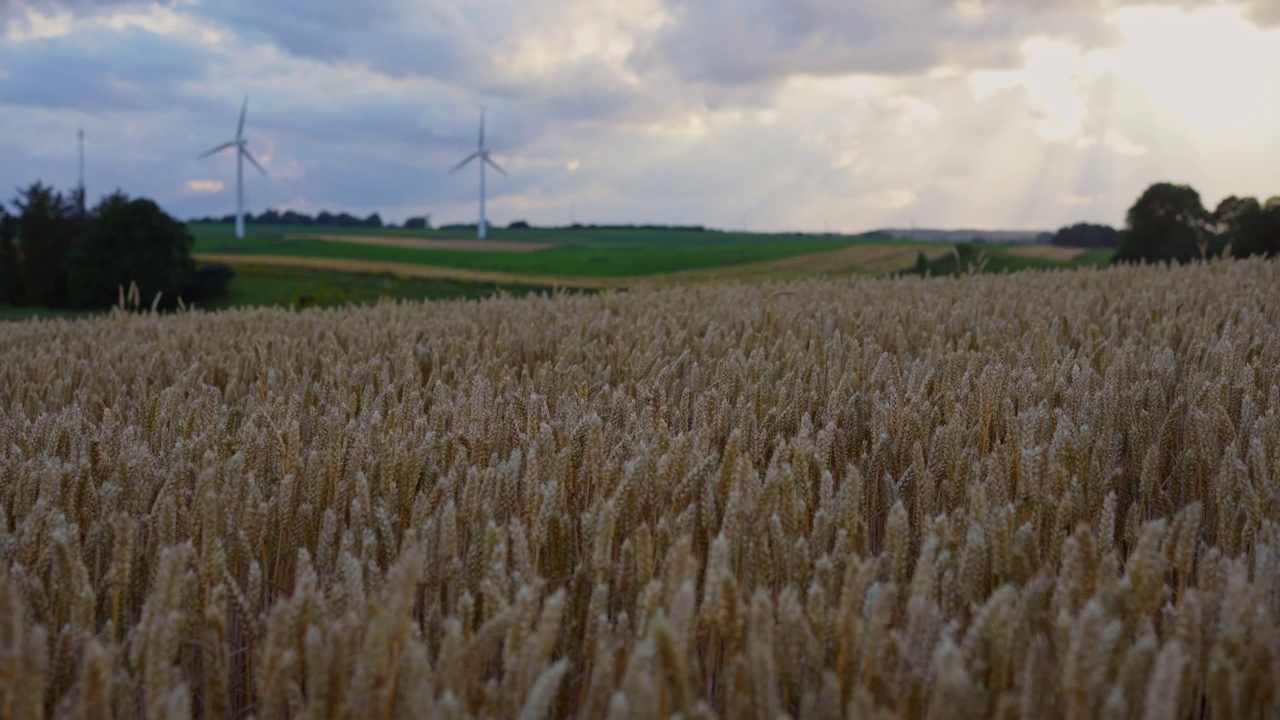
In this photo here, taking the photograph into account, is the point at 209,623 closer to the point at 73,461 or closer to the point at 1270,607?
the point at 73,461

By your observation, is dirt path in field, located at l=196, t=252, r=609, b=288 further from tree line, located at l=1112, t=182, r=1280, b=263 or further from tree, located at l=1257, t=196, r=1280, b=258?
tree, located at l=1257, t=196, r=1280, b=258

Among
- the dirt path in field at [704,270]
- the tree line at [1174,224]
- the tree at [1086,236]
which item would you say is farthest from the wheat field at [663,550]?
the tree at [1086,236]

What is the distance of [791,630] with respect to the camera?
1426mm

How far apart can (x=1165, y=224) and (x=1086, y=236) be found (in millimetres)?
18693

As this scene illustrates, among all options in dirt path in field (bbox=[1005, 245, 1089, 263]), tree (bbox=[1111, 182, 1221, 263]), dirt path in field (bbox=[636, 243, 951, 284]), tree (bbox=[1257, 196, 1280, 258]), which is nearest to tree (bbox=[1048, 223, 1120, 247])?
dirt path in field (bbox=[1005, 245, 1089, 263])

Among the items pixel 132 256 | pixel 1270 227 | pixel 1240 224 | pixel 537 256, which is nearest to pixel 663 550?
pixel 1270 227

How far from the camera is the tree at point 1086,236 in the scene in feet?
161

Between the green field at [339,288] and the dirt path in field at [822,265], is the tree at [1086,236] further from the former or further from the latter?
the green field at [339,288]

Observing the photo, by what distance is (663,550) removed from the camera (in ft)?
6.08

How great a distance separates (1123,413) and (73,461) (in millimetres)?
2920

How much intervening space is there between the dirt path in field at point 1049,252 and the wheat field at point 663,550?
130ft

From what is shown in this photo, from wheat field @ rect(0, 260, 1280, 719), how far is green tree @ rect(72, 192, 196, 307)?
40.5 meters

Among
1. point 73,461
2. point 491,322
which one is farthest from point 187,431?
point 491,322

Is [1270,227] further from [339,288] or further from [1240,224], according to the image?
[339,288]
